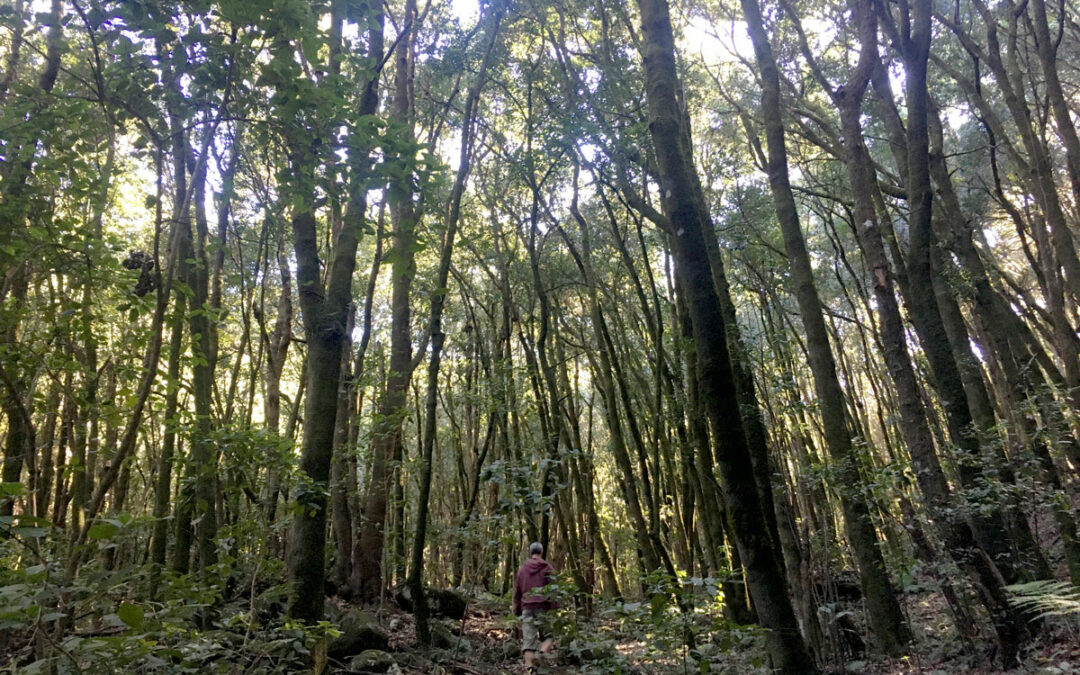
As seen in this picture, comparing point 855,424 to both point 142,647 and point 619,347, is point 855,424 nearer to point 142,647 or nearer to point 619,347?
point 619,347

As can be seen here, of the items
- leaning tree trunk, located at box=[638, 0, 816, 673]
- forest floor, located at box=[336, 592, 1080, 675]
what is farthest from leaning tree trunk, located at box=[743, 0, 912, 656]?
leaning tree trunk, located at box=[638, 0, 816, 673]

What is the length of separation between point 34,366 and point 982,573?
6.33 m

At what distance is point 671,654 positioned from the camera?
4.30m

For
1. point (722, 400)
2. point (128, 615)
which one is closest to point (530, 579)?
point (722, 400)

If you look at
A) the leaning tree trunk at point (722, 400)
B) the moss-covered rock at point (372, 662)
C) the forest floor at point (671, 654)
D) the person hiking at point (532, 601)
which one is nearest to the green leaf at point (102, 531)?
the leaning tree trunk at point (722, 400)

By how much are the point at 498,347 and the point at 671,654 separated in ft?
A: 28.6

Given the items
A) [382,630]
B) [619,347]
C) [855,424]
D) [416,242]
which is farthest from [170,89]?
[855,424]

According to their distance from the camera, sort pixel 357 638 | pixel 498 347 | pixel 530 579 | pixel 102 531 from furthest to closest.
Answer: pixel 498 347 < pixel 530 579 < pixel 357 638 < pixel 102 531

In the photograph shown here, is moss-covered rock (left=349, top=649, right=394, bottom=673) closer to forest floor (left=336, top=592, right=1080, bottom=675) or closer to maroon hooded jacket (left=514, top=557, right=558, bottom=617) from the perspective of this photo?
forest floor (left=336, top=592, right=1080, bottom=675)

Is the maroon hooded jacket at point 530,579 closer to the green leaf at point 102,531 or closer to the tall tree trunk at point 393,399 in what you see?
the tall tree trunk at point 393,399

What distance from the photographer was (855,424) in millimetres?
12547

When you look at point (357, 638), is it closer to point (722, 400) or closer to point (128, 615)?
point (722, 400)

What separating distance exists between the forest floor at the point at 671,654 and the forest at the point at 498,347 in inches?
2.1

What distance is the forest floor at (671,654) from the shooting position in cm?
403
